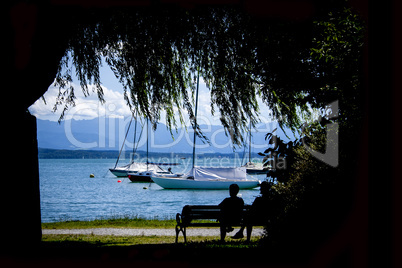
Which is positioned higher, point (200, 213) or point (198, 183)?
point (200, 213)

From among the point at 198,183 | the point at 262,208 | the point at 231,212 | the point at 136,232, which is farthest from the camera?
the point at 198,183

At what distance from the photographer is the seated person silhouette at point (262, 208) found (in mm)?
5668

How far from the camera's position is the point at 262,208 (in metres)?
6.56

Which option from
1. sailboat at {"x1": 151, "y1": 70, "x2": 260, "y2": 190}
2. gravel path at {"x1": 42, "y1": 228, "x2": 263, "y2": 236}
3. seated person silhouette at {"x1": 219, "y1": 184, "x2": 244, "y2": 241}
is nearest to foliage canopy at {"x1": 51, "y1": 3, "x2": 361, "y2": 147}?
seated person silhouette at {"x1": 219, "y1": 184, "x2": 244, "y2": 241}

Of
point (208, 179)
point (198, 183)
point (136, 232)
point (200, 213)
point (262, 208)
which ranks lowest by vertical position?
point (198, 183)

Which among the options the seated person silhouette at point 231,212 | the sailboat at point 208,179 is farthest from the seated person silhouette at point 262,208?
the sailboat at point 208,179

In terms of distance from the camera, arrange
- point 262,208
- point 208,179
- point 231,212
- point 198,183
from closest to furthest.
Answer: point 262,208, point 231,212, point 208,179, point 198,183

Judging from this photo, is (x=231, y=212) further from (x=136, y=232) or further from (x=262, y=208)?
(x=136, y=232)

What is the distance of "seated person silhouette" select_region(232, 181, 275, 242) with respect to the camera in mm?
5668

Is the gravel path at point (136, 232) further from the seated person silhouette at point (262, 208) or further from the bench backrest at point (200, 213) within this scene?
the bench backrest at point (200, 213)

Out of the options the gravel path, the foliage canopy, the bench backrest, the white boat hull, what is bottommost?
the white boat hull

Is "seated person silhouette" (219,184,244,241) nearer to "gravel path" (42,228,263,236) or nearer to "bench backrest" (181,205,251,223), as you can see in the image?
"bench backrest" (181,205,251,223)

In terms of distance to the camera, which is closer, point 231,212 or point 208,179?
point 231,212

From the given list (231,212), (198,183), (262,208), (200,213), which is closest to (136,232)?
(200,213)
